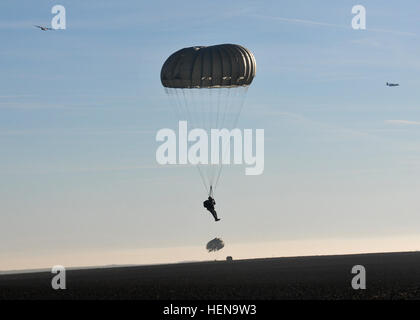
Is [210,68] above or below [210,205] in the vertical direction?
above

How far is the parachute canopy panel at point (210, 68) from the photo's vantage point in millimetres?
70500

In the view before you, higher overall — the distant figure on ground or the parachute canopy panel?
the parachute canopy panel

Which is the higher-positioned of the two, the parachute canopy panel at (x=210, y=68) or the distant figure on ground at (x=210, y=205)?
the parachute canopy panel at (x=210, y=68)

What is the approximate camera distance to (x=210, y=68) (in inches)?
2771

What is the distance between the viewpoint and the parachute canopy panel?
70.5 meters
